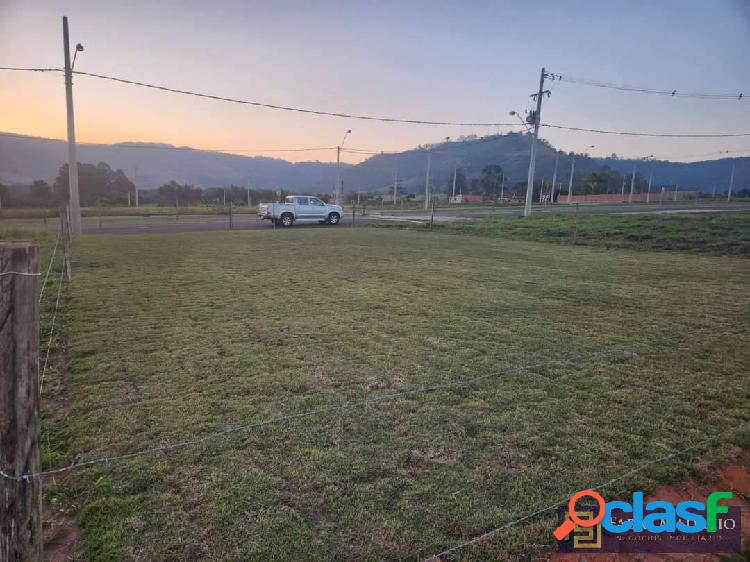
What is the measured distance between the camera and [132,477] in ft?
8.70

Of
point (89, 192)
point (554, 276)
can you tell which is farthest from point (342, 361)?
point (89, 192)

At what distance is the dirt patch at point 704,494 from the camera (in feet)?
7.31

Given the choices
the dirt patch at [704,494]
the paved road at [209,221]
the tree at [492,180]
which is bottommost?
the dirt patch at [704,494]

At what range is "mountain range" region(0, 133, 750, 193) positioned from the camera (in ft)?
373

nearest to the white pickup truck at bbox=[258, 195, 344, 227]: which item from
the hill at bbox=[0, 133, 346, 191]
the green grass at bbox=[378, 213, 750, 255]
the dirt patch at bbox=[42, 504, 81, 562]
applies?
the green grass at bbox=[378, 213, 750, 255]

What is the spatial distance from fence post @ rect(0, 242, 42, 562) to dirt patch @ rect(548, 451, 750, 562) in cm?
225

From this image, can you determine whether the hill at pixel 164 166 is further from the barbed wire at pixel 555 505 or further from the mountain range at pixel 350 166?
the barbed wire at pixel 555 505

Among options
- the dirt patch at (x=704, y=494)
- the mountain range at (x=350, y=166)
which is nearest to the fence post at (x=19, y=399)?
the dirt patch at (x=704, y=494)

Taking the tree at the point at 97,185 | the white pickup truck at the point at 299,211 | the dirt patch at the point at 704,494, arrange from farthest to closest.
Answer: the tree at the point at 97,185
the white pickup truck at the point at 299,211
the dirt patch at the point at 704,494

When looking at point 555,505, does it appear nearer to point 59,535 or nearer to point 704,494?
point 704,494

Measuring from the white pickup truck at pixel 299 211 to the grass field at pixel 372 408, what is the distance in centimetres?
1677

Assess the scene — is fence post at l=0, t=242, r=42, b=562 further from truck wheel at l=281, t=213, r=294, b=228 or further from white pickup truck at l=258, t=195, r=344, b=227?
truck wheel at l=281, t=213, r=294, b=228

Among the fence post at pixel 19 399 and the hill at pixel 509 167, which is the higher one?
the hill at pixel 509 167

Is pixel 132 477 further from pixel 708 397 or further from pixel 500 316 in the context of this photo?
pixel 500 316
